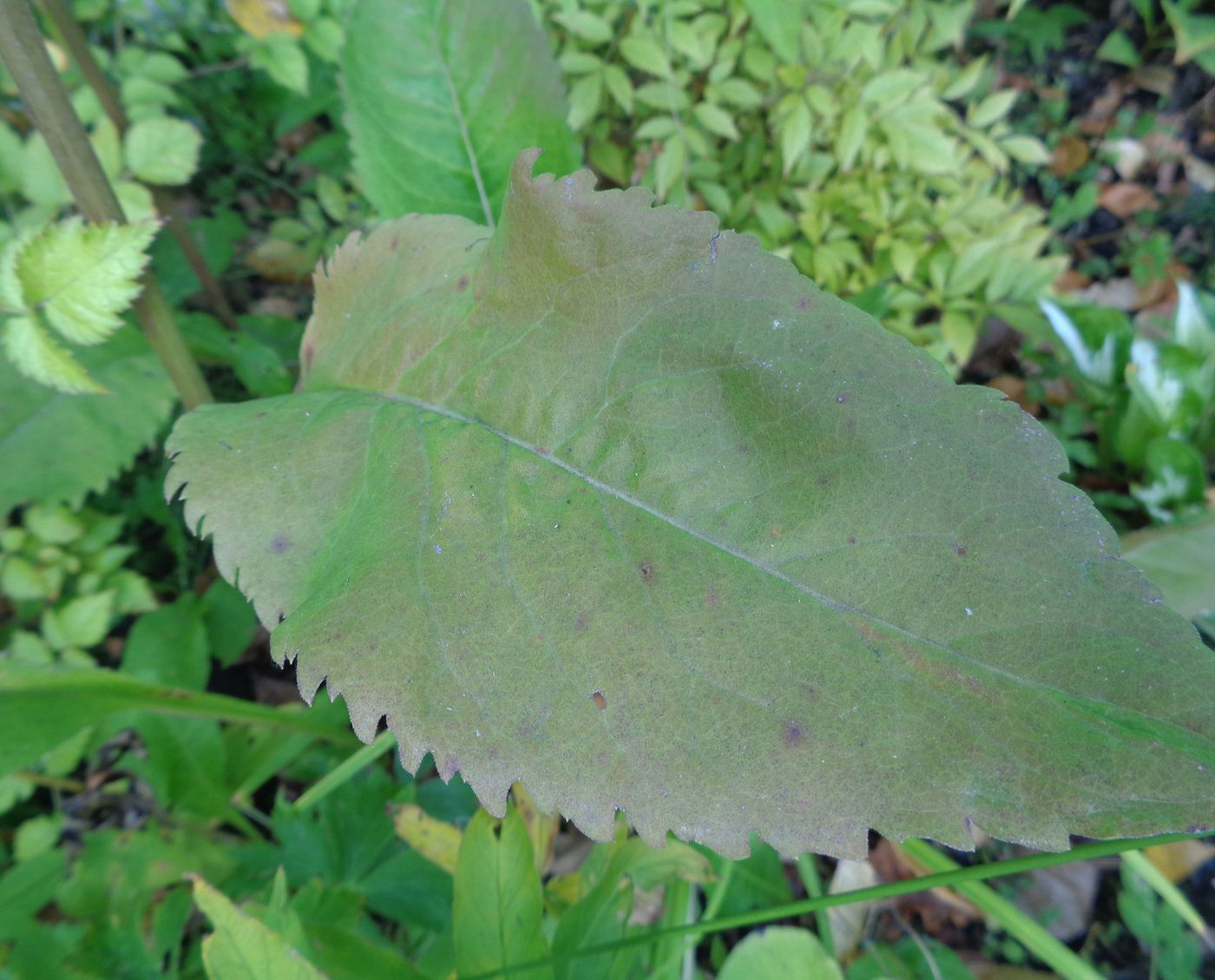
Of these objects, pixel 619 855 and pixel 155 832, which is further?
pixel 155 832

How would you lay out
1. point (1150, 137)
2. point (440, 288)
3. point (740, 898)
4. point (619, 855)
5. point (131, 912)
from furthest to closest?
point (1150, 137), point (740, 898), point (131, 912), point (619, 855), point (440, 288)

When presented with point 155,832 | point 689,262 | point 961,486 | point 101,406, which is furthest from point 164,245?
point 961,486

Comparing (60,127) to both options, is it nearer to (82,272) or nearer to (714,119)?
(82,272)

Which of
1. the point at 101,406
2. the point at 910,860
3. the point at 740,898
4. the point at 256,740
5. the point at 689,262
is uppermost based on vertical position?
the point at 689,262

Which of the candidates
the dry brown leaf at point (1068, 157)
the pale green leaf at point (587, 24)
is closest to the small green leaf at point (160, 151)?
the pale green leaf at point (587, 24)

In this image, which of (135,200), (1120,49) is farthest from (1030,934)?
(1120,49)

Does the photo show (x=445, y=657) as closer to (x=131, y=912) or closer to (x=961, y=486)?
(x=961, y=486)

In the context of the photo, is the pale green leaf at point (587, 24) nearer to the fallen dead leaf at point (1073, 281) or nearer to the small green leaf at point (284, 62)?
the small green leaf at point (284, 62)
